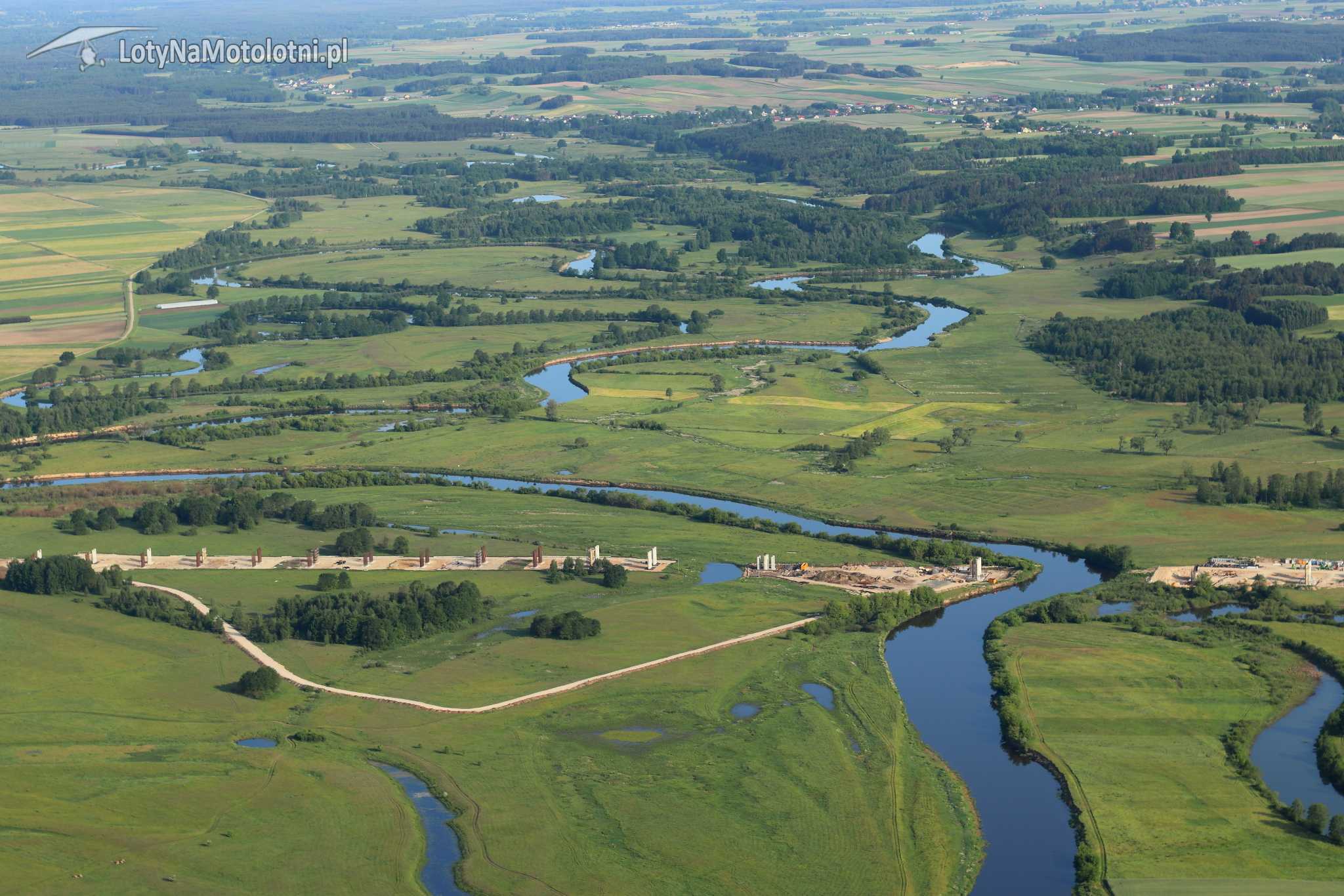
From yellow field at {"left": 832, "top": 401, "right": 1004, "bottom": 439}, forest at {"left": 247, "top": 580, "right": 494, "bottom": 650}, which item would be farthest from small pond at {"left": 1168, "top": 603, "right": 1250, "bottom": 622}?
yellow field at {"left": 832, "top": 401, "right": 1004, "bottom": 439}

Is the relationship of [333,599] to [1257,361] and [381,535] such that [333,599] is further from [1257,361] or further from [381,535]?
[1257,361]

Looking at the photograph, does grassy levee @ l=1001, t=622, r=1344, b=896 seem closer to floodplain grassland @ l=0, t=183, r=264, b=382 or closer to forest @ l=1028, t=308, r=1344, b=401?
forest @ l=1028, t=308, r=1344, b=401

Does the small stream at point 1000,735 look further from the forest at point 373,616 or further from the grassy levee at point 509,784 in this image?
the forest at point 373,616

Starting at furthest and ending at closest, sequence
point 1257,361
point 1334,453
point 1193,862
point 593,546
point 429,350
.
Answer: point 429,350 < point 1257,361 < point 1334,453 < point 593,546 < point 1193,862

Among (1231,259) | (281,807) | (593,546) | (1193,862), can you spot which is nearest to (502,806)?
(281,807)

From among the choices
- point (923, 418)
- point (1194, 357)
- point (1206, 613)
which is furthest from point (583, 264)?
point (1206, 613)

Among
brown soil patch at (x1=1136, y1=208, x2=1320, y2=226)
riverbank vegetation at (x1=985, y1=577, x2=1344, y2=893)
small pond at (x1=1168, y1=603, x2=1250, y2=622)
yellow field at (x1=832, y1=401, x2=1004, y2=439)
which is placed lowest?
yellow field at (x1=832, y1=401, x2=1004, y2=439)

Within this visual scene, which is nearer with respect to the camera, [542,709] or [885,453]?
[542,709]
